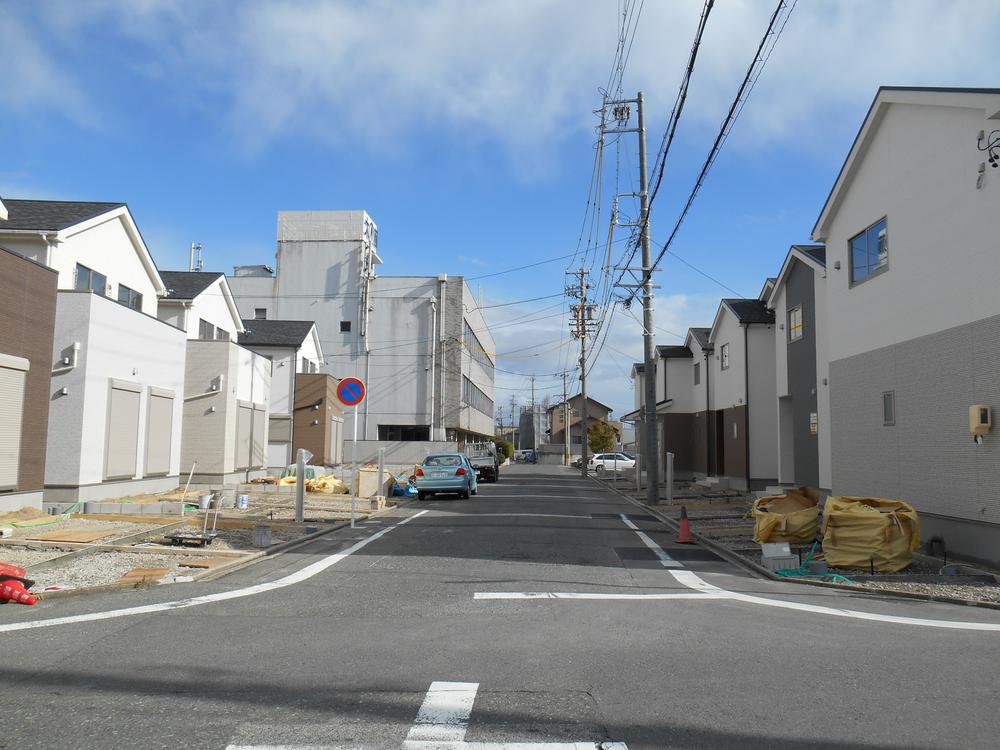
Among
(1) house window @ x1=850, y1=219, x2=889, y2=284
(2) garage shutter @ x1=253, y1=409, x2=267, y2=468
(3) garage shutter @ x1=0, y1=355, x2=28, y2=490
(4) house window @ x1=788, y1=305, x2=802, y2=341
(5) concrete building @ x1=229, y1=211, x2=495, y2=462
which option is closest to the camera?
(3) garage shutter @ x1=0, y1=355, x2=28, y2=490

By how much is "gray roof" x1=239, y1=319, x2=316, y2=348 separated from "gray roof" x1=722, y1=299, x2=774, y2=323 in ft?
60.5

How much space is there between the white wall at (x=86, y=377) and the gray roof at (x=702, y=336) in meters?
23.0

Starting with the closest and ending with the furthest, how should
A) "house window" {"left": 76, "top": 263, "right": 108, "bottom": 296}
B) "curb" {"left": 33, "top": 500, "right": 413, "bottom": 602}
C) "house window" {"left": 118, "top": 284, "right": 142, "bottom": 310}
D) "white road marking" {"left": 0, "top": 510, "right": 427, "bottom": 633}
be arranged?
"white road marking" {"left": 0, "top": 510, "right": 427, "bottom": 633} → "curb" {"left": 33, "top": 500, "right": 413, "bottom": 602} → "house window" {"left": 76, "top": 263, "right": 108, "bottom": 296} → "house window" {"left": 118, "top": 284, "right": 142, "bottom": 310}

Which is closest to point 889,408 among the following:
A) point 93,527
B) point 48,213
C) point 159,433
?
point 93,527

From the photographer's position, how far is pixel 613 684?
5.55 m

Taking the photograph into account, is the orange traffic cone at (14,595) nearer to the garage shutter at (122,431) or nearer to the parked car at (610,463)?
the garage shutter at (122,431)

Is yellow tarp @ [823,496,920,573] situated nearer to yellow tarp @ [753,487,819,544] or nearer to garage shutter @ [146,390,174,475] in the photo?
yellow tarp @ [753,487,819,544]

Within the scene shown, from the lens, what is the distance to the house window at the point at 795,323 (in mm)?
22786

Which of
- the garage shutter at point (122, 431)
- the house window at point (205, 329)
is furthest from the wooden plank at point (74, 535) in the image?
the house window at point (205, 329)

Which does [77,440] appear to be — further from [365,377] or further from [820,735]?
[365,377]

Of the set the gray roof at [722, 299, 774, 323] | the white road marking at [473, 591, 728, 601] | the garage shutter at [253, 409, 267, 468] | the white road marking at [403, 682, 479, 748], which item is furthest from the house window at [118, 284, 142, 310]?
the gray roof at [722, 299, 774, 323]

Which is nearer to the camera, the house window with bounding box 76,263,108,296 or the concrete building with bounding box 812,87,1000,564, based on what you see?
the concrete building with bounding box 812,87,1000,564

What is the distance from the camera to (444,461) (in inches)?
1009

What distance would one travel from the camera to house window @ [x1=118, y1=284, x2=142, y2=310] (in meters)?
21.6
